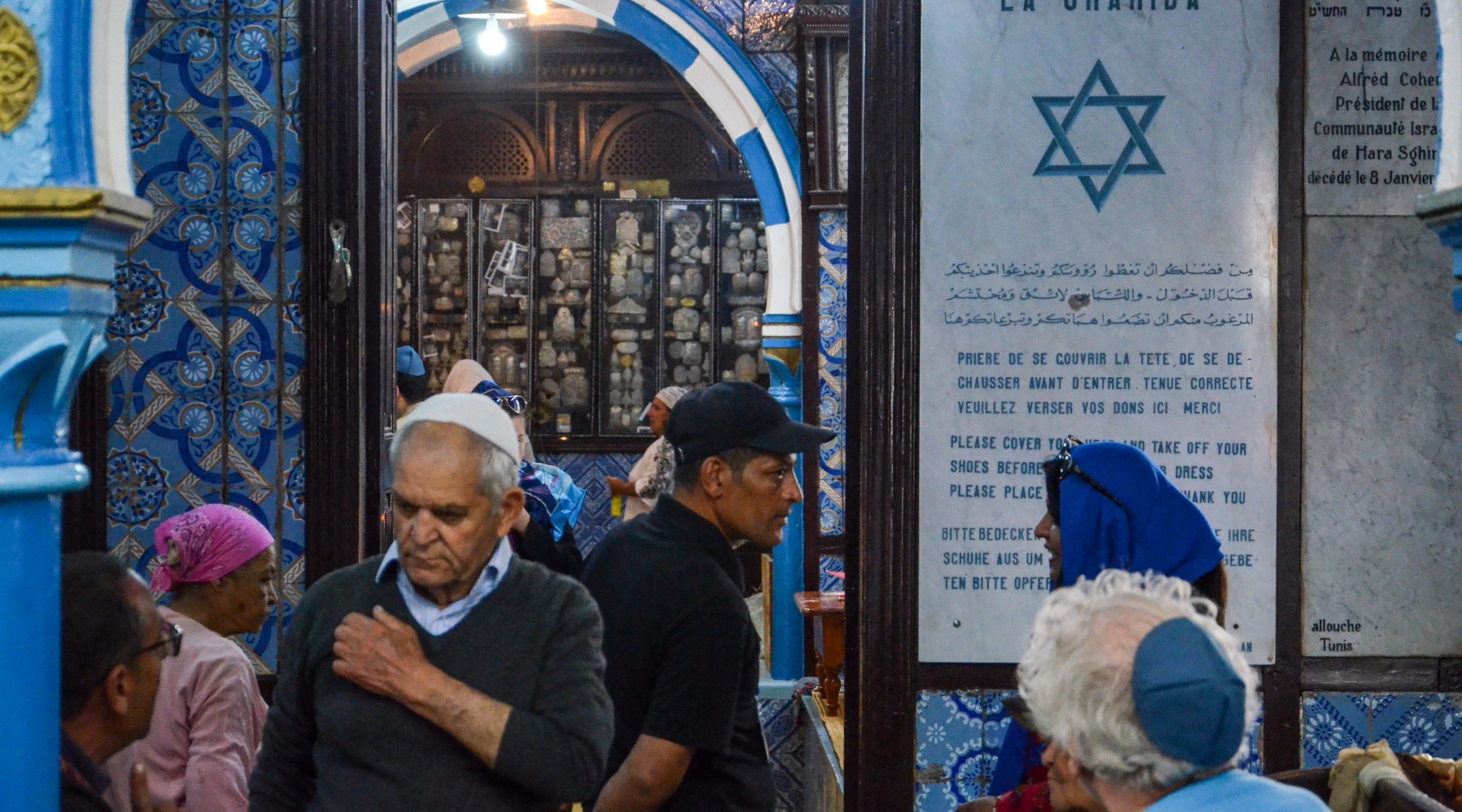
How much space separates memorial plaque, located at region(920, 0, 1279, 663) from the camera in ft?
11.0

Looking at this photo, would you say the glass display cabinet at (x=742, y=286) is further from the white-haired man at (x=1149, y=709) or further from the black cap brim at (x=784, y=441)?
the white-haired man at (x=1149, y=709)

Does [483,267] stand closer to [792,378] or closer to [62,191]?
[792,378]

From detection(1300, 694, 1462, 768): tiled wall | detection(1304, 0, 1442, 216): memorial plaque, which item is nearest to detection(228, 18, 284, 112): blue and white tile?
detection(1304, 0, 1442, 216): memorial plaque

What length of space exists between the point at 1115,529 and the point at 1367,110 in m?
1.50

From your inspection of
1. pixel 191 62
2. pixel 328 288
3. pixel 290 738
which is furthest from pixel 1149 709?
pixel 191 62

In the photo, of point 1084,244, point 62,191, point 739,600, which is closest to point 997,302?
point 1084,244

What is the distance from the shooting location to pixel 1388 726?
3.39 metres

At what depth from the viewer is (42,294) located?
6.48ft

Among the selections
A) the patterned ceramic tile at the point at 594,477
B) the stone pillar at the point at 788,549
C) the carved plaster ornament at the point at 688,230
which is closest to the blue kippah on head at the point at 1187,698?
the stone pillar at the point at 788,549

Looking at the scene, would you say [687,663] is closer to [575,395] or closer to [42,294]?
[42,294]

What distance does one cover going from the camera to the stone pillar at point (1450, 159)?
2.18m

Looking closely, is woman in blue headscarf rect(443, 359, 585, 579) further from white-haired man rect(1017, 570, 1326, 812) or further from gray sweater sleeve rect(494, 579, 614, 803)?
white-haired man rect(1017, 570, 1326, 812)

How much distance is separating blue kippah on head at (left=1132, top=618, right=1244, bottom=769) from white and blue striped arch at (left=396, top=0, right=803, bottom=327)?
19.0 feet

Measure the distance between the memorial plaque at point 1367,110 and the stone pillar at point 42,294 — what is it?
2649mm
